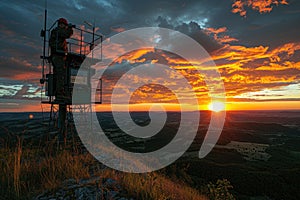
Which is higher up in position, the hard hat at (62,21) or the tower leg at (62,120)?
the hard hat at (62,21)

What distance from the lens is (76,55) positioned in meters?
14.6

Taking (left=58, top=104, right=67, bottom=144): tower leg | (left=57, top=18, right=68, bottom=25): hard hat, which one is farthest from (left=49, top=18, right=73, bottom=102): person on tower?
(left=58, top=104, right=67, bottom=144): tower leg

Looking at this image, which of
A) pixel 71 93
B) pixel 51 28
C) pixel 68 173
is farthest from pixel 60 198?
pixel 51 28

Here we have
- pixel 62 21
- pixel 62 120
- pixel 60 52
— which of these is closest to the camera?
pixel 60 52

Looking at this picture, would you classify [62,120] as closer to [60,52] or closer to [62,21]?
[60,52]

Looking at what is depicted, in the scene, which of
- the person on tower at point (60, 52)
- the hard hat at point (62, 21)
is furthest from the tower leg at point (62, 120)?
the hard hat at point (62, 21)

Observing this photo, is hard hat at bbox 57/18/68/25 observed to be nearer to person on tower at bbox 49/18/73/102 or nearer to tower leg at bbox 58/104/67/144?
person on tower at bbox 49/18/73/102

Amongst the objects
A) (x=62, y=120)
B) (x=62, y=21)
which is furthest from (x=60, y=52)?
(x=62, y=120)

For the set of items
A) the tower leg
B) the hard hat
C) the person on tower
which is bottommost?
the tower leg

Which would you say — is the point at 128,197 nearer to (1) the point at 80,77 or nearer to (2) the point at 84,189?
(2) the point at 84,189

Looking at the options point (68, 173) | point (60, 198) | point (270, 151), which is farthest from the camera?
point (270, 151)

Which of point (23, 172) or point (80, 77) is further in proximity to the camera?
point (80, 77)

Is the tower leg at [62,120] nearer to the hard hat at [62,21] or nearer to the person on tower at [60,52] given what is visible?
the person on tower at [60,52]

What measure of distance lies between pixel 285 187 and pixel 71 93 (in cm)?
6048
